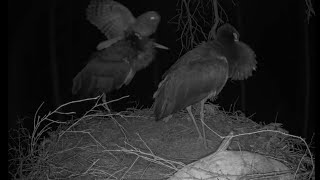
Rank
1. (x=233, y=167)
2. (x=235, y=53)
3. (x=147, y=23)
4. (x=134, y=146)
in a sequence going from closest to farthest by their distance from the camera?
1. (x=233, y=167)
2. (x=134, y=146)
3. (x=235, y=53)
4. (x=147, y=23)

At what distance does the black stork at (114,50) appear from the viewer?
91.7 inches

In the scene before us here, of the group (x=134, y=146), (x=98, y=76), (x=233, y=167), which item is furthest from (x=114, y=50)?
(x=233, y=167)

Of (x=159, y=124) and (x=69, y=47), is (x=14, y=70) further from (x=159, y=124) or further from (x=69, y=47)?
(x=159, y=124)

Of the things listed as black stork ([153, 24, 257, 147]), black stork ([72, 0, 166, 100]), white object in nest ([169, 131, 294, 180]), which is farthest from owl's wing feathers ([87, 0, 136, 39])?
white object in nest ([169, 131, 294, 180])

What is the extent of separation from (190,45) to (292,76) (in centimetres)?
71

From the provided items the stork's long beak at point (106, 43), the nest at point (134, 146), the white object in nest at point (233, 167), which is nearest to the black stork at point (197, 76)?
the nest at point (134, 146)

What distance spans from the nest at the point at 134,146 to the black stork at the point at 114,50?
232mm

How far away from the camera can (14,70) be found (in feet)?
6.64

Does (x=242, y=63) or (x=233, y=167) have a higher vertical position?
(x=242, y=63)

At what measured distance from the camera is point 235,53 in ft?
7.16

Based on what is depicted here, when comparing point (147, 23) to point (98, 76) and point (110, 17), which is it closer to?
point (110, 17)

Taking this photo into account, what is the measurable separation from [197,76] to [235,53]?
32cm

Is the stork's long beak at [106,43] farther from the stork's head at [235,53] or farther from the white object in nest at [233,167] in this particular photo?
the white object in nest at [233,167]

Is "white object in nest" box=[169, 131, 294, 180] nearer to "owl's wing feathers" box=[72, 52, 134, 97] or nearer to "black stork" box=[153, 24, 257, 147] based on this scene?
"black stork" box=[153, 24, 257, 147]
